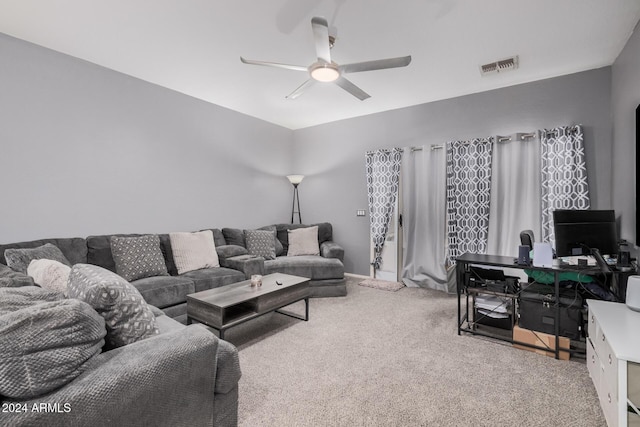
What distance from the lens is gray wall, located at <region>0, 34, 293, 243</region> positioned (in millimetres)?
2729

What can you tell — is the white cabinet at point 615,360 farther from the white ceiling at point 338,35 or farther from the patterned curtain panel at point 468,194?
the white ceiling at point 338,35

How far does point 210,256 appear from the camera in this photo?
11.8 feet

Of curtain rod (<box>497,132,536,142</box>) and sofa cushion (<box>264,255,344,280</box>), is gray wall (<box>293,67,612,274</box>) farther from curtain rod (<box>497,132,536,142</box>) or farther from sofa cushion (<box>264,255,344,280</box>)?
sofa cushion (<box>264,255,344,280</box>)

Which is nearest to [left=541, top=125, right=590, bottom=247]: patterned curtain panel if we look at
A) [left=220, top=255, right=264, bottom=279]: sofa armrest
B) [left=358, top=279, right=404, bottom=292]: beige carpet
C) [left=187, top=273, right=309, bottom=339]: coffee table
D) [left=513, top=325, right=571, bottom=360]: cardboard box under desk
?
[left=513, top=325, right=571, bottom=360]: cardboard box under desk

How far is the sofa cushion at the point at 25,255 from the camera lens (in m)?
2.26

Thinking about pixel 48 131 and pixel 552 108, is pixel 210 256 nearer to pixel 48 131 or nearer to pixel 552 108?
pixel 48 131

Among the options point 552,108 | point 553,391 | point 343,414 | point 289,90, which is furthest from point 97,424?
point 552,108

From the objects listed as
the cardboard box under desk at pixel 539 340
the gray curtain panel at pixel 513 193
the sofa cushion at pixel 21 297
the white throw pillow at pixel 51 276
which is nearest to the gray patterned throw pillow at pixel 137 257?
the white throw pillow at pixel 51 276

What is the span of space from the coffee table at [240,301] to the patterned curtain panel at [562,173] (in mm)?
2961

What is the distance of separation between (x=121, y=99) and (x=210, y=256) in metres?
2.07

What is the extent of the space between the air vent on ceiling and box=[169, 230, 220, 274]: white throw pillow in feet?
12.4

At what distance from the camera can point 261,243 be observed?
435cm

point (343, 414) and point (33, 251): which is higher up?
point (33, 251)

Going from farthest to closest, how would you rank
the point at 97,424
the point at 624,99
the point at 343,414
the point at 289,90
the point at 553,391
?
the point at 289,90 < the point at 624,99 < the point at 553,391 < the point at 343,414 < the point at 97,424
